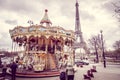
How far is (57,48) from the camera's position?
19.8 metres

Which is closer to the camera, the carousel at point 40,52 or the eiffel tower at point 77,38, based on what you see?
the carousel at point 40,52

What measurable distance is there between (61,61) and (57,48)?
263 centimetres

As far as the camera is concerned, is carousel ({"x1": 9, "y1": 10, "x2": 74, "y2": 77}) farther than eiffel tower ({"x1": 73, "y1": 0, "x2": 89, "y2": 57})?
No

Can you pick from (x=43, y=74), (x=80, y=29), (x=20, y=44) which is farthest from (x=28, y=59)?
(x=80, y=29)

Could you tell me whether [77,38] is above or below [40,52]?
above

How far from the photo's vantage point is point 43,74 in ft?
45.0

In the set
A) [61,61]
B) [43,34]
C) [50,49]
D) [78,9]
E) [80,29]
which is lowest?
[61,61]

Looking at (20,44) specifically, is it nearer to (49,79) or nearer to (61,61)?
(61,61)

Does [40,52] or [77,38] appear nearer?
[40,52]

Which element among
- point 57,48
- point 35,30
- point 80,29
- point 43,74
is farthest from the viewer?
→ point 80,29

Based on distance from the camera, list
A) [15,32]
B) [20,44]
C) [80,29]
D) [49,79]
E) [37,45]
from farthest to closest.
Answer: [80,29]
[20,44]
[37,45]
[15,32]
[49,79]

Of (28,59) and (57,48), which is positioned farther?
(57,48)

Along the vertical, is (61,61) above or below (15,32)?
below

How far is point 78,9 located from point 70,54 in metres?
52.4
